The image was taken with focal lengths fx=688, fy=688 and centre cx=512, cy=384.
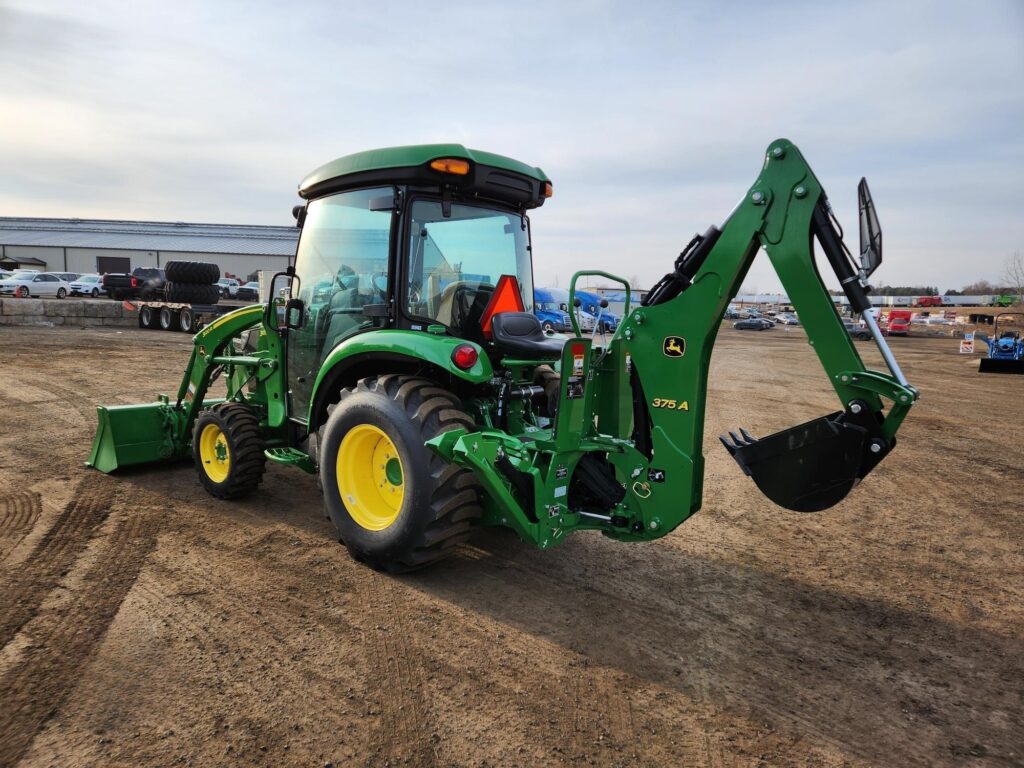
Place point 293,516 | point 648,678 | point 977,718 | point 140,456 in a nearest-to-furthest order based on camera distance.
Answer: point 977,718
point 648,678
point 293,516
point 140,456

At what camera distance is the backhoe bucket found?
10.4 ft

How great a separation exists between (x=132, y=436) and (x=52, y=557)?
6.42ft

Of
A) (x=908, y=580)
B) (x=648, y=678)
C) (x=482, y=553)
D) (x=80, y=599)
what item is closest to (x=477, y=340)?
(x=482, y=553)

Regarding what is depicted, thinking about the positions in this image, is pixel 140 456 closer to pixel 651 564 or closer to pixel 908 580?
pixel 651 564

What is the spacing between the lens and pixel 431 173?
4.12 meters

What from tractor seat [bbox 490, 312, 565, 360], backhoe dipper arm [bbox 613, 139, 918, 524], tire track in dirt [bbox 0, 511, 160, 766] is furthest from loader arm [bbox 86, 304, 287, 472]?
backhoe dipper arm [bbox 613, 139, 918, 524]

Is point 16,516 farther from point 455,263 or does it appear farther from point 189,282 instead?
point 189,282

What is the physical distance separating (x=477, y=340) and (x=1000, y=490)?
17.6ft

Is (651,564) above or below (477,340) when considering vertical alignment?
below

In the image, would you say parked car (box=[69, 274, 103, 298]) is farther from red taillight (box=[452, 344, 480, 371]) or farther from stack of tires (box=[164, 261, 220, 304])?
red taillight (box=[452, 344, 480, 371])

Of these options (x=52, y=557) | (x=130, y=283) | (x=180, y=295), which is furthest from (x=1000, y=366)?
(x=130, y=283)

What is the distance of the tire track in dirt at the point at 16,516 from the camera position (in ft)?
14.6

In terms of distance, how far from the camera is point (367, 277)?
14.7 feet

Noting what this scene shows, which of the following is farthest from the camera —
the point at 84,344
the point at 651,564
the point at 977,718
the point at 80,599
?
the point at 84,344
